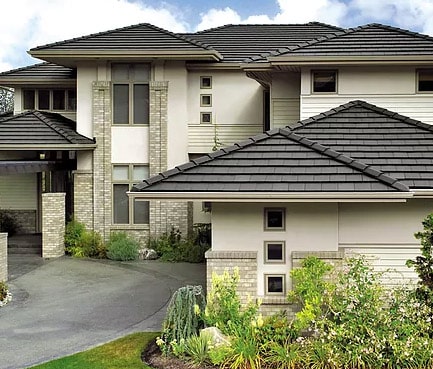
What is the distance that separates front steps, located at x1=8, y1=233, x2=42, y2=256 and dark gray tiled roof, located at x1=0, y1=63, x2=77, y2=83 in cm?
599

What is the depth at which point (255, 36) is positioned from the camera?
902 inches

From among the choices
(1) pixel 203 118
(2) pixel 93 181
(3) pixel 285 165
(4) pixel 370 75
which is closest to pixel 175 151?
(1) pixel 203 118

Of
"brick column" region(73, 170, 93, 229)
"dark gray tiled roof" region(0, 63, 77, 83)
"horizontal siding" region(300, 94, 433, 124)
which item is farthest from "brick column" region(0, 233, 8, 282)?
"dark gray tiled roof" region(0, 63, 77, 83)

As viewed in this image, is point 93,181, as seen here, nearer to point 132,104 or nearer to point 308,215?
point 132,104

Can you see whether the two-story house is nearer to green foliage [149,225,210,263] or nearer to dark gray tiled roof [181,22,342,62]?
dark gray tiled roof [181,22,342,62]

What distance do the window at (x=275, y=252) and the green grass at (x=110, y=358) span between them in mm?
2452

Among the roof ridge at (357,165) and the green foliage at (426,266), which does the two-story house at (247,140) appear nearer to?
the roof ridge at (357,165)

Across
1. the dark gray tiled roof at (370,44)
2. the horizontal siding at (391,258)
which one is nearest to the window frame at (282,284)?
the horizontal siding at (391,258)

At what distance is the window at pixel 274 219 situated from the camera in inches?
378

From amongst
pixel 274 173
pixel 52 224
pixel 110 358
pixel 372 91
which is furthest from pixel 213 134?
pixel 110 358

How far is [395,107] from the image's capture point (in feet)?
46.3

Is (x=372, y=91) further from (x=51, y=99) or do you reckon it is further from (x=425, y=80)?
(x=51, y=99)

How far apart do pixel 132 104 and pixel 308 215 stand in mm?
11012

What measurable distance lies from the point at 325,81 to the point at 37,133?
963 cm
